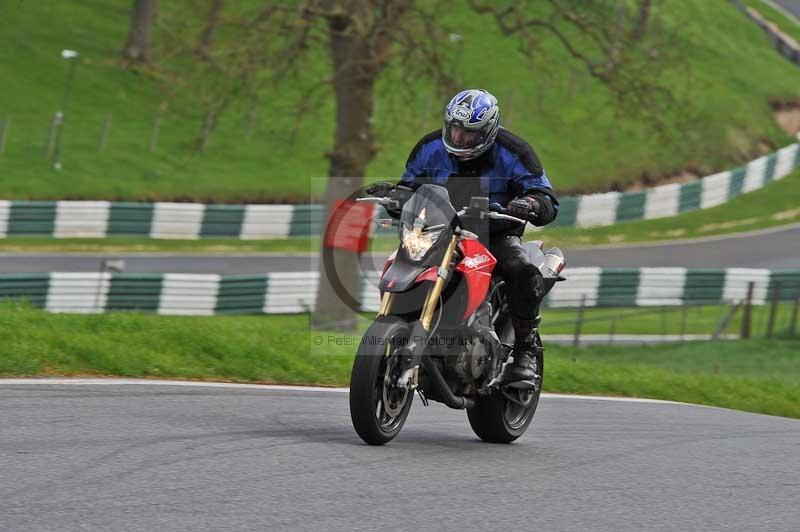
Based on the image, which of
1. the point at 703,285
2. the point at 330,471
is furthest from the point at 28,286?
the point at 330,471

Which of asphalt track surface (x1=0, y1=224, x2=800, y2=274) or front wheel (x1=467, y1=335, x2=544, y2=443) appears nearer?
front wheel (x1=467, y1=335, x2=544, y2=443)

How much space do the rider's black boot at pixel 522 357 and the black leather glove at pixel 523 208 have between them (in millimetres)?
788

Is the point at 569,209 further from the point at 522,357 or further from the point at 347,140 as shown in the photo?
the point at 522,357

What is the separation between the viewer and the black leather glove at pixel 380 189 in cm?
726

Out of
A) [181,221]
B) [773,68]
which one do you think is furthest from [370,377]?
[773,68]

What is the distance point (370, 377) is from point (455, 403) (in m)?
0.78

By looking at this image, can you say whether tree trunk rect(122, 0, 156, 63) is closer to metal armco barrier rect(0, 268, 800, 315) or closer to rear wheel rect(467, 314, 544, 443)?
metal armco barrier rect(0, 268, 800, 315)

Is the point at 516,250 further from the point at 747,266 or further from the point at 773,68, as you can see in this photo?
the point at 773,68

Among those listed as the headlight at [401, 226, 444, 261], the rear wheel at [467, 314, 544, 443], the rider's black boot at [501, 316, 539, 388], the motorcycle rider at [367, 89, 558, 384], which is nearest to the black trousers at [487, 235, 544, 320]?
the motorcycle rider at [367, 89, 558, 384]

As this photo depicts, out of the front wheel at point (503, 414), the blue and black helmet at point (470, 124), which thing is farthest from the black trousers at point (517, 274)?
the blue and black helmet at point (470, 124)

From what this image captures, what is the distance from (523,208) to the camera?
714cm

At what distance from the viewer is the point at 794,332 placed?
21078 mm

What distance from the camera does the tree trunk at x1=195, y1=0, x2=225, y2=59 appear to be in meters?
17.0

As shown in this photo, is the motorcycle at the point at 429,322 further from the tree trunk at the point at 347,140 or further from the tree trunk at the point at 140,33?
the tree trunk at the point at 140,33
